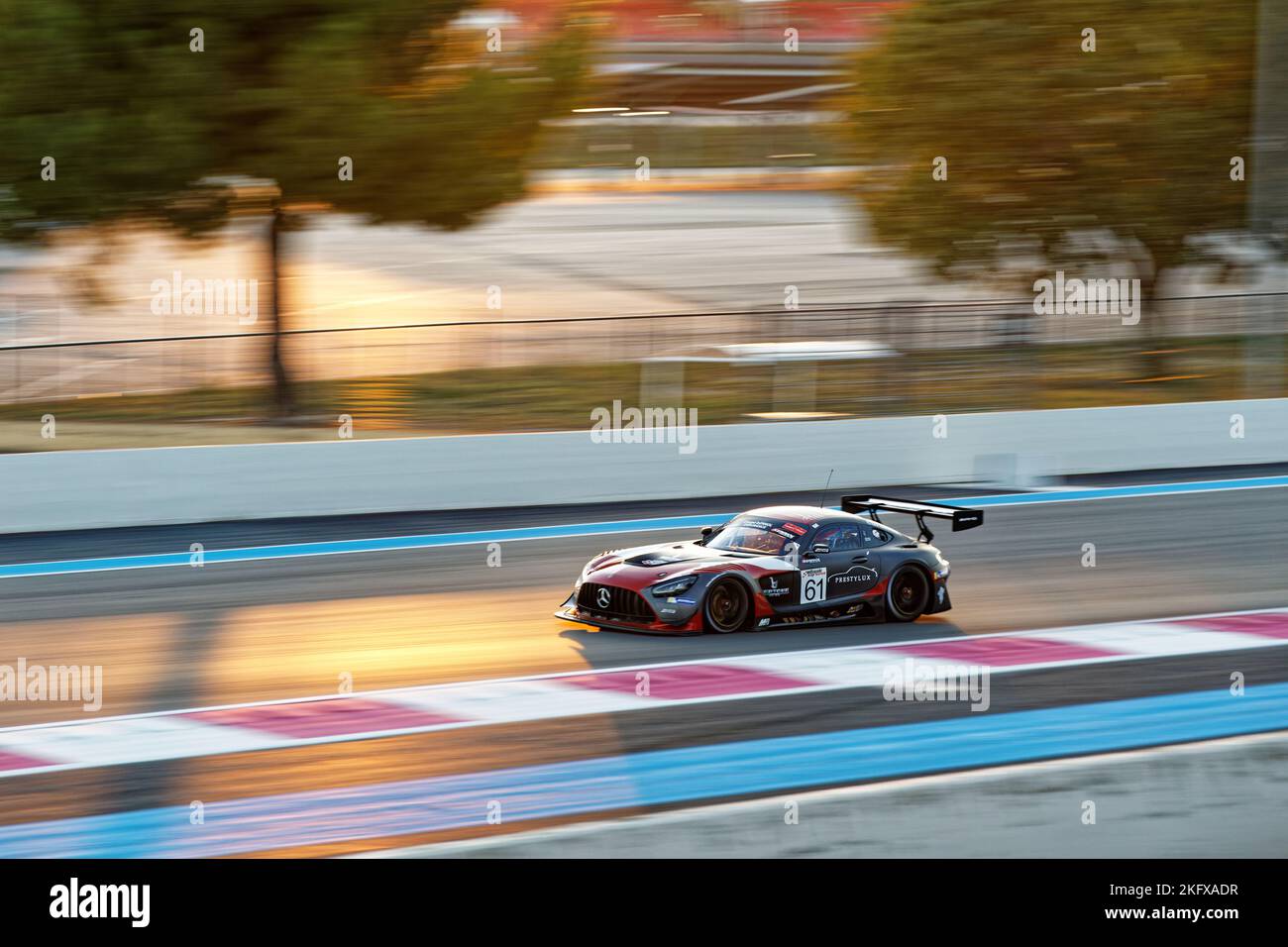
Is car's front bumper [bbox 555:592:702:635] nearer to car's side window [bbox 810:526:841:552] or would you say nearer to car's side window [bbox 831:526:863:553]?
car's side window [bbox 810:526:841:552]

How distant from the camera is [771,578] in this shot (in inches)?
463

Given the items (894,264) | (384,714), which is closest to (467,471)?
(384,714)

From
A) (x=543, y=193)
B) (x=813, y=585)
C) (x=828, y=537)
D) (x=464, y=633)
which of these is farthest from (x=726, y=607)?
(x=543, y=193)

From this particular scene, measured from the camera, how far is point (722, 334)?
2303cm

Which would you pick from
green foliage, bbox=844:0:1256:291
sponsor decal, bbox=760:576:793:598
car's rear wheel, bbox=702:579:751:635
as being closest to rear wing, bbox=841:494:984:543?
sponsor decal, bbox=760:576:793:598

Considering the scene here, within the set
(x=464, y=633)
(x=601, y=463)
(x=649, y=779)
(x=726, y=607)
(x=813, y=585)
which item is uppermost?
(x=601, y=463)

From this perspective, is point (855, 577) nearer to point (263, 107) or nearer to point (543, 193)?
point (263, 107)

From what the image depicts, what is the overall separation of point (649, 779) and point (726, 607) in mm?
3314

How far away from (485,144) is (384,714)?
13.3 meters

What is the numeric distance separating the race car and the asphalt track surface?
16 centimetres

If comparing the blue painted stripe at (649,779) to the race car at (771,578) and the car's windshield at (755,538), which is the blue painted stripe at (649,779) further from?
the car's windshield at (755,538)

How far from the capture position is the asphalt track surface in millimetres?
8891

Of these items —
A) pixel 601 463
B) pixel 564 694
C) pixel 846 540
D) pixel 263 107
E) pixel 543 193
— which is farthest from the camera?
pixel 543 193
